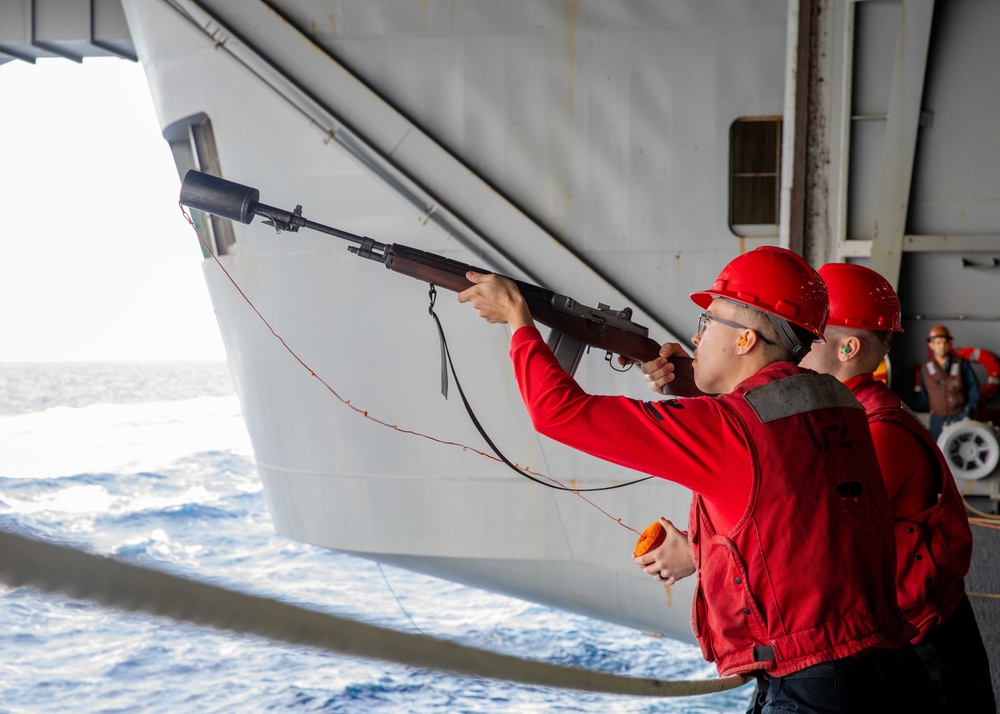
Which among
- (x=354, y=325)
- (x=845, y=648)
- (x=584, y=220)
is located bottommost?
(x=845, y=648)

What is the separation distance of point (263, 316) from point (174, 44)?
78.3 inches

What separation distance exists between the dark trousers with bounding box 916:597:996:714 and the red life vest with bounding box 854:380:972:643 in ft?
0.14

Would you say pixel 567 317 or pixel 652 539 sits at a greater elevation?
pixel 567 317

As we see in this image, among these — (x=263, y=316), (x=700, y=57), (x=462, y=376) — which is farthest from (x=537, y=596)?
(x=700, y=57)

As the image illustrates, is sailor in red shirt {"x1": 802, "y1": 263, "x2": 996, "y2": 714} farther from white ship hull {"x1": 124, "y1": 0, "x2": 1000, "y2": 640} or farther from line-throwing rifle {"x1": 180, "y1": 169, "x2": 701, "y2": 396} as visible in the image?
white ship hull {"x1": 124, "y1": 0, "x2": 1000, "y2": 640}

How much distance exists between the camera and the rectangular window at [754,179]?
5621mm

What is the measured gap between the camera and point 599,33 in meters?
5.65

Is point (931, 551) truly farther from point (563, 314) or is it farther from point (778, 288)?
point (563, 314)

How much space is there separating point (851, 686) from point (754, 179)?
4.43m

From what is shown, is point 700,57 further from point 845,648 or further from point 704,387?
point 845,648

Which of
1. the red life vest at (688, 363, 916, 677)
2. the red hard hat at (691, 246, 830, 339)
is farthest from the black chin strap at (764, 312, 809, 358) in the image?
the red life vest at (688, 363, 916, 677)

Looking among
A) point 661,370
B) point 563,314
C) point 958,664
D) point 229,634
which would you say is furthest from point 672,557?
point 563,314

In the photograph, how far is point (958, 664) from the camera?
222 centimetres

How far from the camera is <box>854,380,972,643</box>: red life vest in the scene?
2203mm
